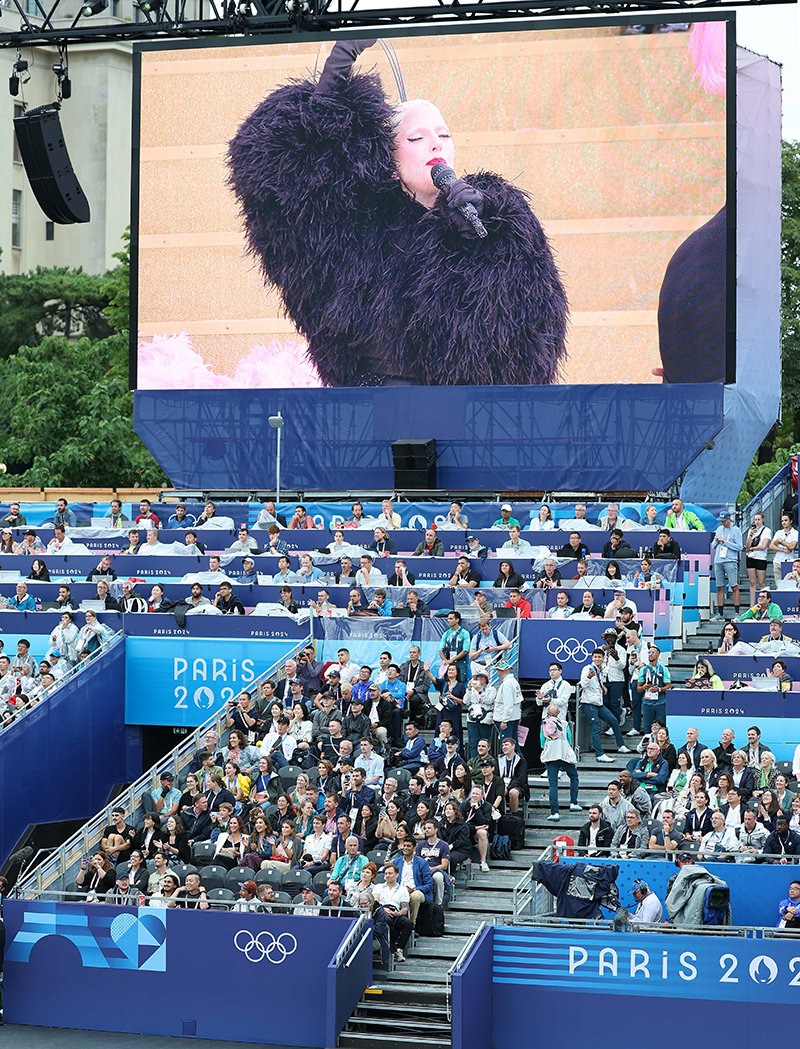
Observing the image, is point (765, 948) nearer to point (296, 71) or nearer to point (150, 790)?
point (150, 790)

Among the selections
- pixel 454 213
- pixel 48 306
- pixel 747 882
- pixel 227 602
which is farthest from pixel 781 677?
pixel 48 306

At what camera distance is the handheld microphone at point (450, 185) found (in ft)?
89.5

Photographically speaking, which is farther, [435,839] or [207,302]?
[207,302]

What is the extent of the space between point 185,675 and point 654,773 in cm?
766

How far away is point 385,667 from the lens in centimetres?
1922

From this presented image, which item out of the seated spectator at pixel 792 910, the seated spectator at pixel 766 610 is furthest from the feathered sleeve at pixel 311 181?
the seated spectator at pixel 792 910

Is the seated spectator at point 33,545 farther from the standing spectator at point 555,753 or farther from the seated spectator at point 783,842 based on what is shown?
the seated spectator at point 783,842

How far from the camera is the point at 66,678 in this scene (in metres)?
21.2

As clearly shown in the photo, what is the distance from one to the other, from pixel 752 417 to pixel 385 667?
50.2ft

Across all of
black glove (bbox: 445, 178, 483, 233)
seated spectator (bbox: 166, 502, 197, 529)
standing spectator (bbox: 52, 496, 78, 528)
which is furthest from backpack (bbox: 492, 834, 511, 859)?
black glove (bbox: 445, 178, 483, 233)

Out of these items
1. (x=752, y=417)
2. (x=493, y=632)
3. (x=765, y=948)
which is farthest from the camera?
(x=752, y=417)

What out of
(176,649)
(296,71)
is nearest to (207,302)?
(296,71)

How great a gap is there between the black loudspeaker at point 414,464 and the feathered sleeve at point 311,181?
90.5 inches

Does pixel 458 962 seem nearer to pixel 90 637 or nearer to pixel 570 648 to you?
pixel 570 648
